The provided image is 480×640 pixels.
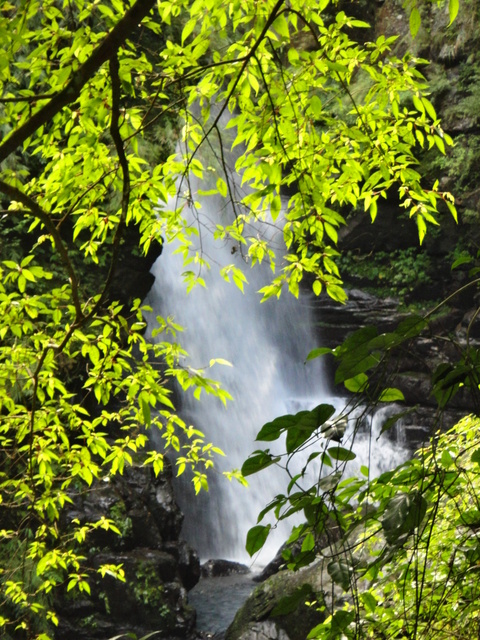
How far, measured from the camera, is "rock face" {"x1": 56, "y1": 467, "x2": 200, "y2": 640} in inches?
265

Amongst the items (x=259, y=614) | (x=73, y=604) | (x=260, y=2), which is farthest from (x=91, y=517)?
(x=260, y=2)

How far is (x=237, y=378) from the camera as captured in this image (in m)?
12.1

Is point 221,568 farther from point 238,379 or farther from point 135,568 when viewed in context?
point 238,379

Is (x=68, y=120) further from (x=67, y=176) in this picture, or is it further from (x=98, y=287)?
(x=98, y=287)

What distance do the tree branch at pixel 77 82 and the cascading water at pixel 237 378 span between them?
7792 mm

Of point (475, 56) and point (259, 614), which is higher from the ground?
point (475, 56)

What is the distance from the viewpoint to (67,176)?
255 centimetres

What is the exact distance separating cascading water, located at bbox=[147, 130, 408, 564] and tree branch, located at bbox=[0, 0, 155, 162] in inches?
307

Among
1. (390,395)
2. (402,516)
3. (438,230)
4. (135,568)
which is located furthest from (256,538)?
(438,230)

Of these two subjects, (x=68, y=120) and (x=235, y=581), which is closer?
(x=68, y=120)

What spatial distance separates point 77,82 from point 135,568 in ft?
21.5

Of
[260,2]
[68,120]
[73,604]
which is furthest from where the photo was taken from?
[73,604]

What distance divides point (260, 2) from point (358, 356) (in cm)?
178

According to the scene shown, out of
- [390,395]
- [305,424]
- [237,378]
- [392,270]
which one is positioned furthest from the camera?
[392,270]
